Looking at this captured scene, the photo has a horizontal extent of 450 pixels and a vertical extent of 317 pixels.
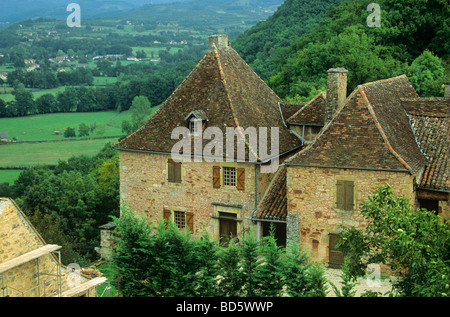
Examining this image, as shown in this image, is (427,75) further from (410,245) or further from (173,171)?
(410,245)

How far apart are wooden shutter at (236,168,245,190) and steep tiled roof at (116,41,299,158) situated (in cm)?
236

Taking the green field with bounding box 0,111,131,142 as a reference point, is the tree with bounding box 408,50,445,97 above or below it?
above

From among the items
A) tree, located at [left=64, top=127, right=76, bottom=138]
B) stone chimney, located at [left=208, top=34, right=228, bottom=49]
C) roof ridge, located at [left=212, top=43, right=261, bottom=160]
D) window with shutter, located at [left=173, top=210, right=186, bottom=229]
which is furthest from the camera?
tree, located at [left=64, top=127, right=76, bottom=138]

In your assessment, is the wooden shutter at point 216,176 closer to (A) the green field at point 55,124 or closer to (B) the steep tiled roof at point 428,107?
(B) the steep tiled roof at point 428,107

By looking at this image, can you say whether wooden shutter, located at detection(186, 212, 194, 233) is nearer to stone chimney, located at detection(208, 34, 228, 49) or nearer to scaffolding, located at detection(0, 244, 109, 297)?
stone chimney, located at detection(208, 34, 228, 49)

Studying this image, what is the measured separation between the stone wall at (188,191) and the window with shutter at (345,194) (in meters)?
5.03

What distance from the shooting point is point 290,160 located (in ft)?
90.2

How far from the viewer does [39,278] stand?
71.6 feet

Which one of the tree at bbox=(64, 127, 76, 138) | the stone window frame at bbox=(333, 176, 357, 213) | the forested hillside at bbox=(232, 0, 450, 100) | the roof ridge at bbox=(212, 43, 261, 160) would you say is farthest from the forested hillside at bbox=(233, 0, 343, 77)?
the stone window frame at bbox=(333, 176, 357, 213)

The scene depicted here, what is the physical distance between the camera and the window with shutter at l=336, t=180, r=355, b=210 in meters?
26.9

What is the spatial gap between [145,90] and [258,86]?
8558 centimetres

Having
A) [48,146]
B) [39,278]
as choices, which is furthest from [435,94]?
[48,146]
